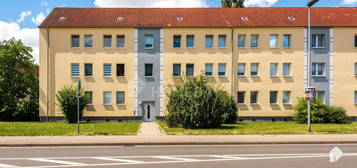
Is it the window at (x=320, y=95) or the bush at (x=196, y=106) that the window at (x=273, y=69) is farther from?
the bush at (x=196, y=106)

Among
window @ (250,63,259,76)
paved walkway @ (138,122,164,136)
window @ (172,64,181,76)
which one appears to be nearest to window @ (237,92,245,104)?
window @ (250,63,259,76)

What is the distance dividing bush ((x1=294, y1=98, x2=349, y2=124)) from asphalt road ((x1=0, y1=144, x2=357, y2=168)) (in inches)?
525

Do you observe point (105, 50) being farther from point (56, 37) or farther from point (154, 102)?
point (154, 102)

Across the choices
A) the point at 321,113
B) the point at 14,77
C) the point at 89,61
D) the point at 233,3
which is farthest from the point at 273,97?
the point at 14,77

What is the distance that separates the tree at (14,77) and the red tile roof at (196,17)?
616 cm

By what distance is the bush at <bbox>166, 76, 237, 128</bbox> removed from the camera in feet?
58.5

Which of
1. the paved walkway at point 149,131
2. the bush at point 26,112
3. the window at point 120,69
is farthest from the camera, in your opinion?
the bush at point 26,112

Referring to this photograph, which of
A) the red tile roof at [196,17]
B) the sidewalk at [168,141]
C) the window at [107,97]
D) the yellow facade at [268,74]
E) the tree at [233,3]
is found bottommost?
the sidewalk at [168,141]

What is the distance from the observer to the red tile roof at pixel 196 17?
1066 inches

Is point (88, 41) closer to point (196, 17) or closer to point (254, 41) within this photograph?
point (196, 17)

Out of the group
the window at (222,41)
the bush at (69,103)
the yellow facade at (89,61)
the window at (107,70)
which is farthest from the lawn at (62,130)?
the window at (222,41)

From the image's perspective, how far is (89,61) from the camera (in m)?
26.5

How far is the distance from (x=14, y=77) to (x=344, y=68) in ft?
114

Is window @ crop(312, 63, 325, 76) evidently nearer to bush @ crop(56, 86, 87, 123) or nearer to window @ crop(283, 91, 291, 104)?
window @ crop(283, 91, 291, 104)
